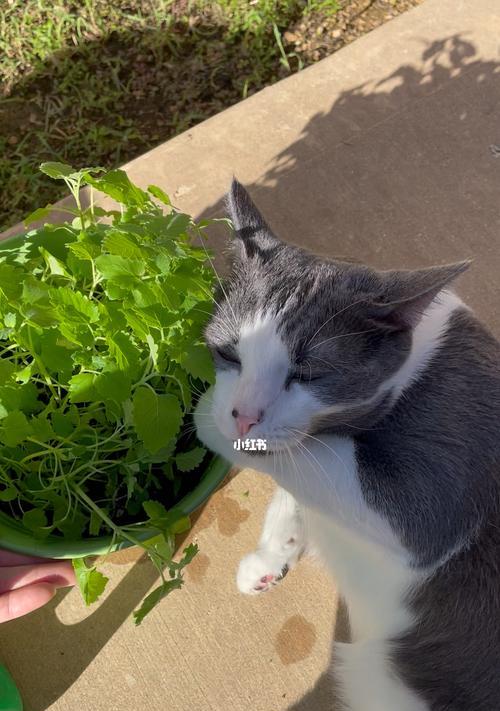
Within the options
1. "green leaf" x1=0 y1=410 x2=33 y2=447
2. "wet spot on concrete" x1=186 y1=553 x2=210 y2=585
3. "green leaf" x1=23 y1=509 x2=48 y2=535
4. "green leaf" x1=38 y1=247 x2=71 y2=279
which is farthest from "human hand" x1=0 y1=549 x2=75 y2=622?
"green leaf" x1=38 y1=247 x2=71 y2=279

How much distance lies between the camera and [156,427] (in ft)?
3.70

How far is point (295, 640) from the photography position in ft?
5.84

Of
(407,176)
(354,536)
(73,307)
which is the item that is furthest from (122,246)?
(407,176)

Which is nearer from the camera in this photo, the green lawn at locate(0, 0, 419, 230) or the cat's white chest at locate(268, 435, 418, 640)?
the cat's white chest at locate(268, 435, 418, 640)

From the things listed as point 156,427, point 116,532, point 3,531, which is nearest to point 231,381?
point 156,427

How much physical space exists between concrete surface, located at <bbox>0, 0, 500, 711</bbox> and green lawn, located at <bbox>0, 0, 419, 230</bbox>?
362 mm

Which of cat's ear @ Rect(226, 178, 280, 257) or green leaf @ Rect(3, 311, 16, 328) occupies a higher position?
green leaf @ Rect(3, 311, 16, 328)

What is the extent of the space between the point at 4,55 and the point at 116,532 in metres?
2.33

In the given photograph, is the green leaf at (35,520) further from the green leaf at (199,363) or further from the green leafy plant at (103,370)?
the green leaf at (199,363)

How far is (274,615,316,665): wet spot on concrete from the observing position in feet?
5.80

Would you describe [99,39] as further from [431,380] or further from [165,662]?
[165,662]

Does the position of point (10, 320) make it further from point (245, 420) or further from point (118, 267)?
point (245, 420)

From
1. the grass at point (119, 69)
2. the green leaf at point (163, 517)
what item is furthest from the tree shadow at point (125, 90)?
the green leaf at point (163, 517)

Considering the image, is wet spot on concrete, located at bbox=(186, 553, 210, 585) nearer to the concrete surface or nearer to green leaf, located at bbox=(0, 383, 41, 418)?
the concrete surface
